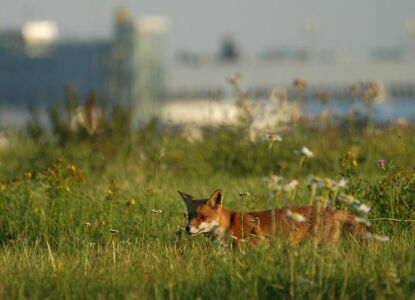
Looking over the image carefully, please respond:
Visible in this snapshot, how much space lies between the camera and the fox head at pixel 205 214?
7633 millimetres

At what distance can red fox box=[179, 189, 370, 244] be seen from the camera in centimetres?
766

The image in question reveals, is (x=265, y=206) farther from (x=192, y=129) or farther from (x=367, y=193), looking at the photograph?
(x=192, y=129)

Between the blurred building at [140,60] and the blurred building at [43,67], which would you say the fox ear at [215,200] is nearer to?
the blurred building at [140,60]

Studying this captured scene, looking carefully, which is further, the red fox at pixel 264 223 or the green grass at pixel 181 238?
the red fox at pixel 264 223

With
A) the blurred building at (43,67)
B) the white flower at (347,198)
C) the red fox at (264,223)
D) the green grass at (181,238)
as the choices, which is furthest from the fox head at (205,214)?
the blurred building at (43,67)

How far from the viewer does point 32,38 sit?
434ft

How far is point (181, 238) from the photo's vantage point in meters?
8.18

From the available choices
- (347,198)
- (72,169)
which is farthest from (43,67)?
(347,198)

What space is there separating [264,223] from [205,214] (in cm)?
46

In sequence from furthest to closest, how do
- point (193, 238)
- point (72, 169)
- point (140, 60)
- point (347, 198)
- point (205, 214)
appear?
point (140, 60), point (72, 169), point (193, 238), point (205, 214), point (347, 198)

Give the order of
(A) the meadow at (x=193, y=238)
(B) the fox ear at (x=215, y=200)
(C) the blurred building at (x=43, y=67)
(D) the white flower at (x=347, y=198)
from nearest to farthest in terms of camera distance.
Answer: (D) the white flower at (x=347, y=198) < (A) the meadow at (x=193, y=238) < (B) the fox ear at (x=215, y=200) < (C) the blurred building at (x=43, y=67)

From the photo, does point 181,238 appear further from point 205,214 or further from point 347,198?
point 347,198

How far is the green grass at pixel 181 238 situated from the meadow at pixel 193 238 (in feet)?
0.04

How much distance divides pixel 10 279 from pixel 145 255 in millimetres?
977
